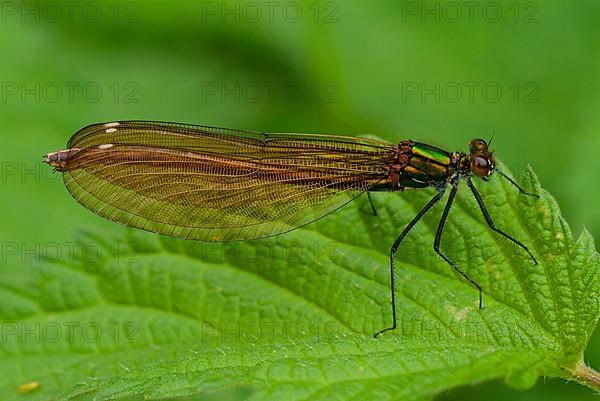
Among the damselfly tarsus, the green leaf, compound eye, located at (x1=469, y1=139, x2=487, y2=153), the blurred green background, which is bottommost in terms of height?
the green leaf

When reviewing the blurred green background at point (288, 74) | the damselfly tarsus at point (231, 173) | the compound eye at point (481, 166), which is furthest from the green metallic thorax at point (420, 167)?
the blurred green background at point (288, 74)

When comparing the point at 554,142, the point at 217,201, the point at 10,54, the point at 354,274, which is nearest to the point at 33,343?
the point at 217,201

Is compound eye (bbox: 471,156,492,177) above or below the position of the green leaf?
above

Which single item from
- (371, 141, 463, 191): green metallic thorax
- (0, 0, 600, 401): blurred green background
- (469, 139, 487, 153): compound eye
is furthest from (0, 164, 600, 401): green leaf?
(0, 0, 600, 401): blurred green background

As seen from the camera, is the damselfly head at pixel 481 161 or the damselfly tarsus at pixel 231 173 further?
the damselfly tarsus at pixel 231 173

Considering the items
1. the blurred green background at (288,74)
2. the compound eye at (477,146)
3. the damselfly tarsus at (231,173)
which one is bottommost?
the damselfly tarsus at (231,173)

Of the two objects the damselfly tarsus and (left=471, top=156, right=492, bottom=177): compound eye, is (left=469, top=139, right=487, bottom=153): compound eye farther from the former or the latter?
(left=471, top=156, right=492, bottom=177): compound eye

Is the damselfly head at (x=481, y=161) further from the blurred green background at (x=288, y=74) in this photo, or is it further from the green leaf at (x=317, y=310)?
the blurred green background at (x=288, y=74)

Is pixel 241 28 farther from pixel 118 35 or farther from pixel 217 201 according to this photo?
pixel 217 201
